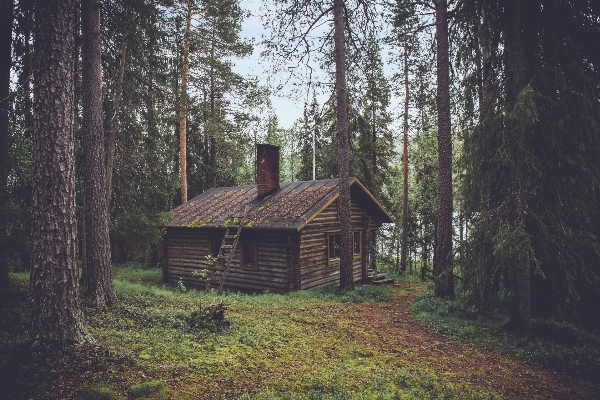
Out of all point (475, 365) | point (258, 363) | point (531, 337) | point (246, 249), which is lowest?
point (475, 365)

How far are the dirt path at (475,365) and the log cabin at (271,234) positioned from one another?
6206 mm

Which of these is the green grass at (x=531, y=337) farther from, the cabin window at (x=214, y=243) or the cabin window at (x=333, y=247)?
the cabin window at (x=214, y=243)

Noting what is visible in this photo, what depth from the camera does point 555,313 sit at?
30.3 ft

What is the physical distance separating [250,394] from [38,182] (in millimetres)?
4233

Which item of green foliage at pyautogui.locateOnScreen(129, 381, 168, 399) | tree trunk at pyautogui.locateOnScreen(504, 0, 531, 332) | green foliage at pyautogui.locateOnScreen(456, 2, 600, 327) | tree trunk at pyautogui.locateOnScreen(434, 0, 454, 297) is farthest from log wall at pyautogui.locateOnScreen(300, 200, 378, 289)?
green foliage at pyautogui.locateOnScreen(129, 381, 168, 399)

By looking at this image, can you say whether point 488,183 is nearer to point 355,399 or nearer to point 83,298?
point 355,399

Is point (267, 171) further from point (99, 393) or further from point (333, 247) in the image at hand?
point (99, 393)

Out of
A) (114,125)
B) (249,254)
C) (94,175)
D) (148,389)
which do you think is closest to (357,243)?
(249,254)

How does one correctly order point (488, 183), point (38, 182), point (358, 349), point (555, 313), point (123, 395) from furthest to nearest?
1. point (555, 313)
2. point (488, 183)
3. point (358, 349)
4. point (38, 182)
5. point (123, 395)

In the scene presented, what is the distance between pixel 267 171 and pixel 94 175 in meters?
10.4

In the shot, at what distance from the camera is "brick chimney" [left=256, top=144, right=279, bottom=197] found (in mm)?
17727

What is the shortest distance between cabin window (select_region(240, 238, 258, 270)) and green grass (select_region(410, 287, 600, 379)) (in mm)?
7565

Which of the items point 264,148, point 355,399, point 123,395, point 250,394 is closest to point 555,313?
point 355,399

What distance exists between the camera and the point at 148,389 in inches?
176
